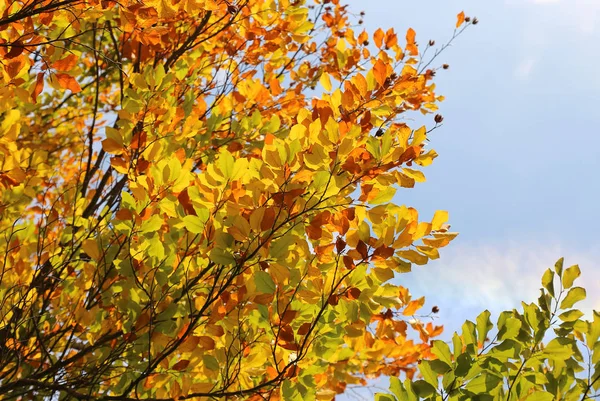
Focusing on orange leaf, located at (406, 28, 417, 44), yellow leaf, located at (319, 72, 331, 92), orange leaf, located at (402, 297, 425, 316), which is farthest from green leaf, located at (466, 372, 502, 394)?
orange leaf, located at (406, 28, 417, 44)

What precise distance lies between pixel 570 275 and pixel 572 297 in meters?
0.08

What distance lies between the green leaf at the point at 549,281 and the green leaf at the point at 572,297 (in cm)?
5

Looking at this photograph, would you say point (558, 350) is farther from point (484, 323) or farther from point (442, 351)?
point (442, 351)

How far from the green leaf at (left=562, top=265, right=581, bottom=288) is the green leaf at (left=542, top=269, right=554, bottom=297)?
38mm

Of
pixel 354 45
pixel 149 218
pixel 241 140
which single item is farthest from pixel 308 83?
pixel 149 218

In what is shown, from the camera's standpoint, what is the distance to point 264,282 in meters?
1.53

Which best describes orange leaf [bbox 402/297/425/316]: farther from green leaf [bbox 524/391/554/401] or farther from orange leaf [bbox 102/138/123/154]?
orange leaf [bbox 102/138/123/154]

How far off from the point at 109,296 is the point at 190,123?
0.85 m

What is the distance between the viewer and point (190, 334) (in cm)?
175

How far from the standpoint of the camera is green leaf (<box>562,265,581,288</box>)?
1.67 metres

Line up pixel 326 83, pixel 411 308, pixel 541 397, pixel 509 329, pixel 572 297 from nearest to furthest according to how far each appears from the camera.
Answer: pixel 541 397 → pixel 509 329 → pixel 572 297 → pixel 326 83 → pixel 411 308

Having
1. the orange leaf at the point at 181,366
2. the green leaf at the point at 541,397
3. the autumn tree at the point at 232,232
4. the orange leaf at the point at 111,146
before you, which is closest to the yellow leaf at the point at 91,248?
the autumn tree at the point at 232,232

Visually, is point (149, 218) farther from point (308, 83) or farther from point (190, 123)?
point (308, 83)

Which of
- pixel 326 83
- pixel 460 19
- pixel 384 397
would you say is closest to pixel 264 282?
pixel 384 397
